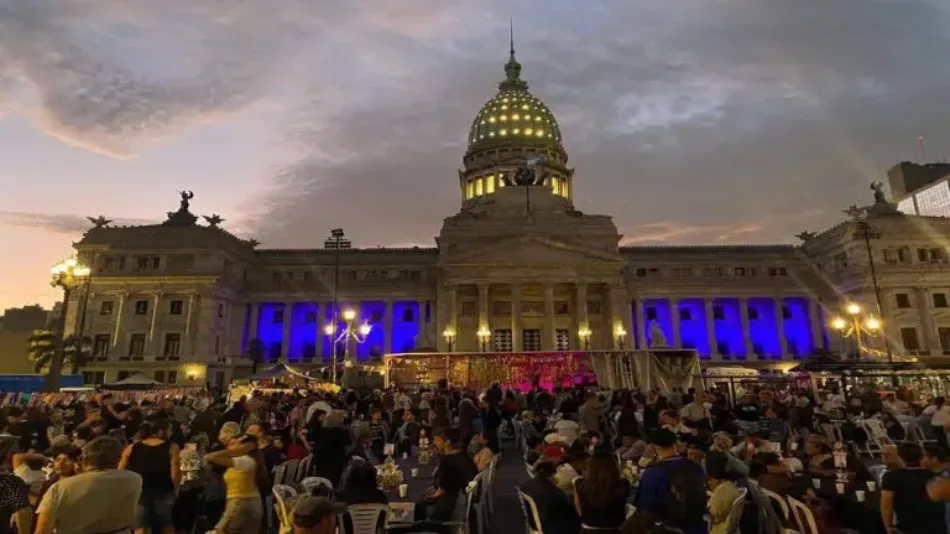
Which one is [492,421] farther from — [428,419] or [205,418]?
[205,418]

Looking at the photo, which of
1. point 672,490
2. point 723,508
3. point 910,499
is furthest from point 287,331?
point 910,499

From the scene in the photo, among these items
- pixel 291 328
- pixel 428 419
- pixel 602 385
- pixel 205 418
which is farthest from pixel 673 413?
pixel 291 328

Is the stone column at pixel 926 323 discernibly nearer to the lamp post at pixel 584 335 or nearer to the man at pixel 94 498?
the lamp post at pixel 584 335

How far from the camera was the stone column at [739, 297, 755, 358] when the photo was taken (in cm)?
5707

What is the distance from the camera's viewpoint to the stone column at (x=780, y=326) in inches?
2259

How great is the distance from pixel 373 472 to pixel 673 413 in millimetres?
8744

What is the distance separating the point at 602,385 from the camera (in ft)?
98.6

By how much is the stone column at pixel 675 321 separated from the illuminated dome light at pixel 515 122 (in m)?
34.8

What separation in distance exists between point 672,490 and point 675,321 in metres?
56.1

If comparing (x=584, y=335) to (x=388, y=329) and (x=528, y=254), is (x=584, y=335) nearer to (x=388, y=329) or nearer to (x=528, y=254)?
(x=528, y=254)

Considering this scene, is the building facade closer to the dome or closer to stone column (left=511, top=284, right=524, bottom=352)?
stone column (left=511, top=284, right=524, bottom=352)

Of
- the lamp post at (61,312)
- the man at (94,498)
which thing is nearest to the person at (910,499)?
the man at (94,498)

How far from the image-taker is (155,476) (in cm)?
746

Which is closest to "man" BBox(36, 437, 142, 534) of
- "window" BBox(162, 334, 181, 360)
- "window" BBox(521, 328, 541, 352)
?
"window" BBox(521, 328, 541, 352)
